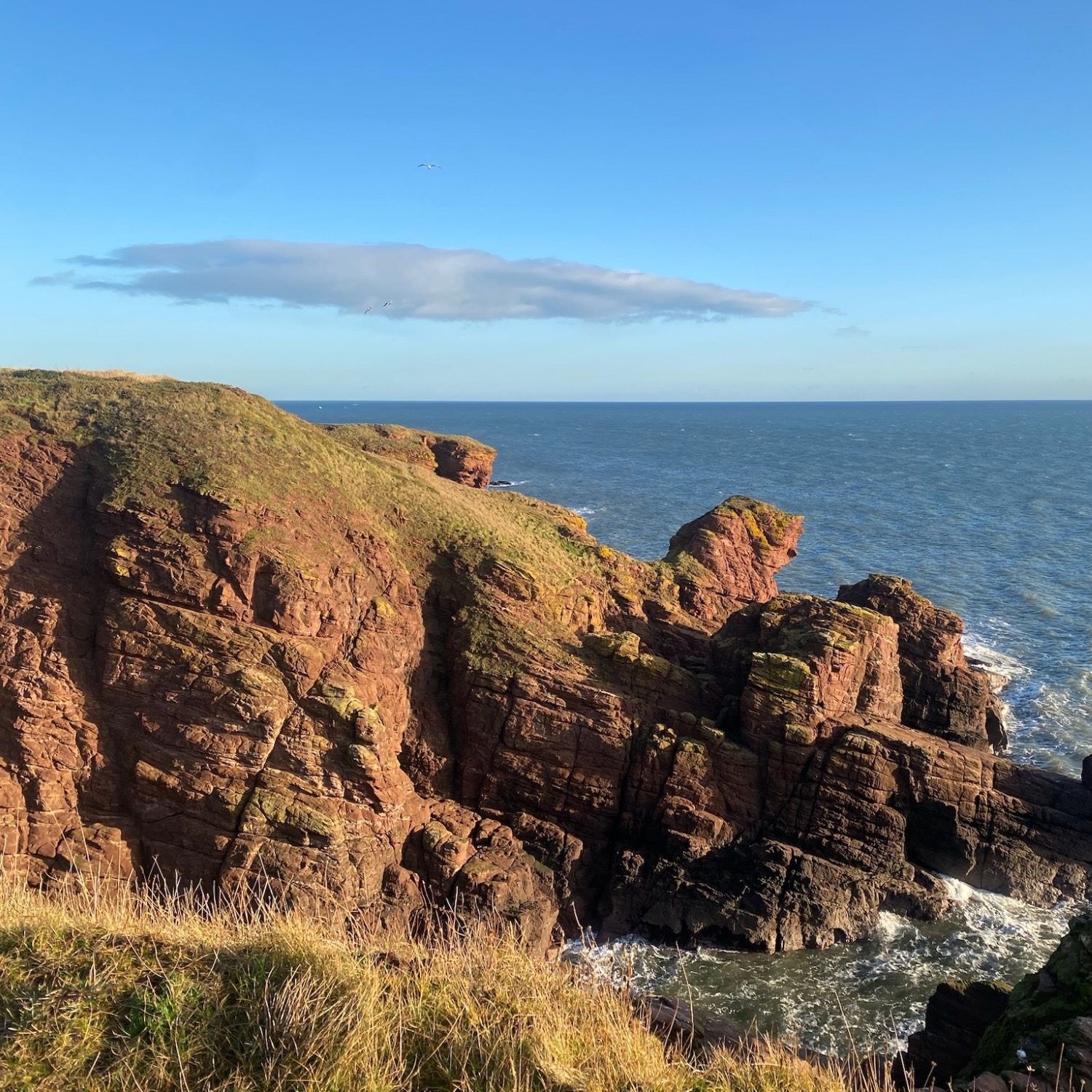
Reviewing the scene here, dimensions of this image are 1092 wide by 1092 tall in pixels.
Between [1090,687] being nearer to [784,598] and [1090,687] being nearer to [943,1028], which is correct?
[784,598]

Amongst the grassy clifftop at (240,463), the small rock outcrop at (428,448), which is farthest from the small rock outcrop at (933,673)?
the small rock outcrop at (428,448)

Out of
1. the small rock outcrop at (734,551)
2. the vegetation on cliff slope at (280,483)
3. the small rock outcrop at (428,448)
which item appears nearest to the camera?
the vegetation on cliff slope at (280,483)

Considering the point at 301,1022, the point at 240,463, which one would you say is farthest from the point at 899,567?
the point at 301,1022

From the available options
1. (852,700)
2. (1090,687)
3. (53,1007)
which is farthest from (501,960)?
(1090,687)

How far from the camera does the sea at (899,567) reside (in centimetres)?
2097

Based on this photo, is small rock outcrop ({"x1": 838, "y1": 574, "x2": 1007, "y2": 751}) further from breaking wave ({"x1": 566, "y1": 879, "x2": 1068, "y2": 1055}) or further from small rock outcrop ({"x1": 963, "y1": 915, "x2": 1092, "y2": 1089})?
small rock outcrop ({"x1": 963, "y1": 915, "x2": 1092, "y2": 1089})

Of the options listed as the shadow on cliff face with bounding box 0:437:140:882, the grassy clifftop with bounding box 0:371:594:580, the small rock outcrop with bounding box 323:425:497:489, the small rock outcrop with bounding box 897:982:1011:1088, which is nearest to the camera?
the small rock outcrop with bounding box 897:982:1011:1088

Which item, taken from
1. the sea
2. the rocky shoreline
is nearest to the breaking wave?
the sea

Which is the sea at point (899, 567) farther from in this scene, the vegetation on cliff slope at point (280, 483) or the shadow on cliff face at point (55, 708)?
the shadow on cliff face at point (55, 708)

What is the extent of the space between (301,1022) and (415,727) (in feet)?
59.8

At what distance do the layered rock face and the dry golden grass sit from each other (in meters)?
12.7

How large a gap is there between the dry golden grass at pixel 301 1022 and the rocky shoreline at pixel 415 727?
12441mm

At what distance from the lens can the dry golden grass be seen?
703 cm

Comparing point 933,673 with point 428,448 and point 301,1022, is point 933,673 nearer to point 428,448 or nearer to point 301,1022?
point 428,448
